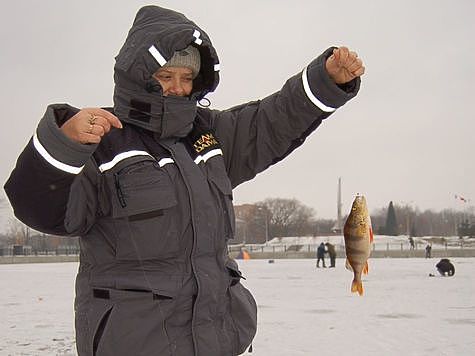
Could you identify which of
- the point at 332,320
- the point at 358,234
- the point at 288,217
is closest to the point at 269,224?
the point at 288,217

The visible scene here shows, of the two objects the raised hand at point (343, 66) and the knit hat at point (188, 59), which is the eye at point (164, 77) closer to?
the knit hat at point (188, 59)

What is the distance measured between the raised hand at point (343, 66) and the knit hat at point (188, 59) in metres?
0.61

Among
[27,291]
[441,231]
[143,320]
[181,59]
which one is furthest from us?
[441,231]

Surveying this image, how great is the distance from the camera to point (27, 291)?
59.2 feet

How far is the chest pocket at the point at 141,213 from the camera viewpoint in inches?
92.0

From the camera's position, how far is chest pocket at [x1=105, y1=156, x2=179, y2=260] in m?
2.34

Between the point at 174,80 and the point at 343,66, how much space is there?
79cm

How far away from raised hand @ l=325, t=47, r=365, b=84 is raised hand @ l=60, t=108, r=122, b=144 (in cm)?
123

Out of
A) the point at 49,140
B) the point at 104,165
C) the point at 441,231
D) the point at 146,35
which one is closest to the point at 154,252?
the point at 104,165

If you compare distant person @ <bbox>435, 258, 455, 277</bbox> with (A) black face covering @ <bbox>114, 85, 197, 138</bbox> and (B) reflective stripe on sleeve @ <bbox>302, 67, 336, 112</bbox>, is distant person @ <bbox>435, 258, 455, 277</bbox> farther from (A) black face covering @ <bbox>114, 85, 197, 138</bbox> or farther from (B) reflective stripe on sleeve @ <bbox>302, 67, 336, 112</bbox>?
(A) black face covering @ <bbox>114, 85, 197, 138</bbox>

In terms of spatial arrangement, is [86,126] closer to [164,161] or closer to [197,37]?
[164,161]

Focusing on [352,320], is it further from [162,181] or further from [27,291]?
[27,291]

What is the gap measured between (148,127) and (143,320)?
0.79 m

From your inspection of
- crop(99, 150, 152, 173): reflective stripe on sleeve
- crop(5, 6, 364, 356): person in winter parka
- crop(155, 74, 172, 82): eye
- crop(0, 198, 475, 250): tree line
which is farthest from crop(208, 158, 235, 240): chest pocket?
crop(0, 198, 475, 250): tree line
